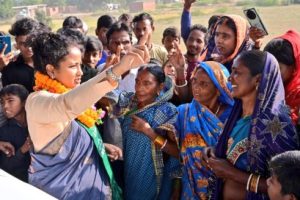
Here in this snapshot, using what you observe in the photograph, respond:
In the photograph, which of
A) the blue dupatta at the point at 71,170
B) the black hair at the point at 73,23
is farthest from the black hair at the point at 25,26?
the blue dupatta at the point at 71,170

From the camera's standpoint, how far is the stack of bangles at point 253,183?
2.03 meters

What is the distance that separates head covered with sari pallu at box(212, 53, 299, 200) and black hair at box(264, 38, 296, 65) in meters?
0.44

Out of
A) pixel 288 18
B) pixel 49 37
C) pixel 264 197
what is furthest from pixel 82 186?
pixel 288 18

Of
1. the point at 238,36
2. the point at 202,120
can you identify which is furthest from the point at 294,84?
the point at 238,36

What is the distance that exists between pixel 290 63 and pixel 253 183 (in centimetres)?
82

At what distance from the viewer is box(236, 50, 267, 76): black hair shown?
212 centimetres

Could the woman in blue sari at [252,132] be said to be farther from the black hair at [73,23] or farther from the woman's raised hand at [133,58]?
the black hair at [73,23]

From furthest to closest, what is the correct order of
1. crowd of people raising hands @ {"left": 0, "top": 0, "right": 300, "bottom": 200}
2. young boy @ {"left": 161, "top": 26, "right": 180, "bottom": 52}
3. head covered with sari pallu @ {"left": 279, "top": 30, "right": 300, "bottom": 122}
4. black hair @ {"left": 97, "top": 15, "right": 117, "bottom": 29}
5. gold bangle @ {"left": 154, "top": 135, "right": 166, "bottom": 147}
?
1. young boy @ {"left": 161, "top": 26, "right": 180, "bottom": 52}
2. black hair @ {"left": 97, "top": 15, "right": 117, "bottom": 29}
3. gold bangle @ {"left": 154, "top": 135, "right": 166, "bottom": 147}
4. head covered with sari pallu @ {"left": 279, "top": 30, "right": 300, "bottom": 122}
5. crowd of people raising hands @ {"left": 0, "top": 0, "right": 300, "bottom": 200}

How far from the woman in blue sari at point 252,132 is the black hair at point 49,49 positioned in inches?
34.0

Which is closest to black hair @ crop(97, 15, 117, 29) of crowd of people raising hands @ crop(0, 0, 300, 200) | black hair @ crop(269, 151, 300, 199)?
crowd of people raising hands @ crop(0, 0, 300, 200)

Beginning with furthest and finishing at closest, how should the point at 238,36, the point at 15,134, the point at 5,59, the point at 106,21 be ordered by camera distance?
the point at 106,21 → the point at 5,59 → the point at 15,134 → the point at 238,36

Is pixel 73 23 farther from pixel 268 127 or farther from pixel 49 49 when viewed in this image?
pixel 268 127

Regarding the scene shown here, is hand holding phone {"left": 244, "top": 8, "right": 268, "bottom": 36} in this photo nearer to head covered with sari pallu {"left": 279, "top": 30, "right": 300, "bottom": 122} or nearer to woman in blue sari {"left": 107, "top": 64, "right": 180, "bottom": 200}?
head covered with sari pallu {"left": 279, "top": 30, "right": 300, "bottom": 122}

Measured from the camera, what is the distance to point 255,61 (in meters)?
2.13
